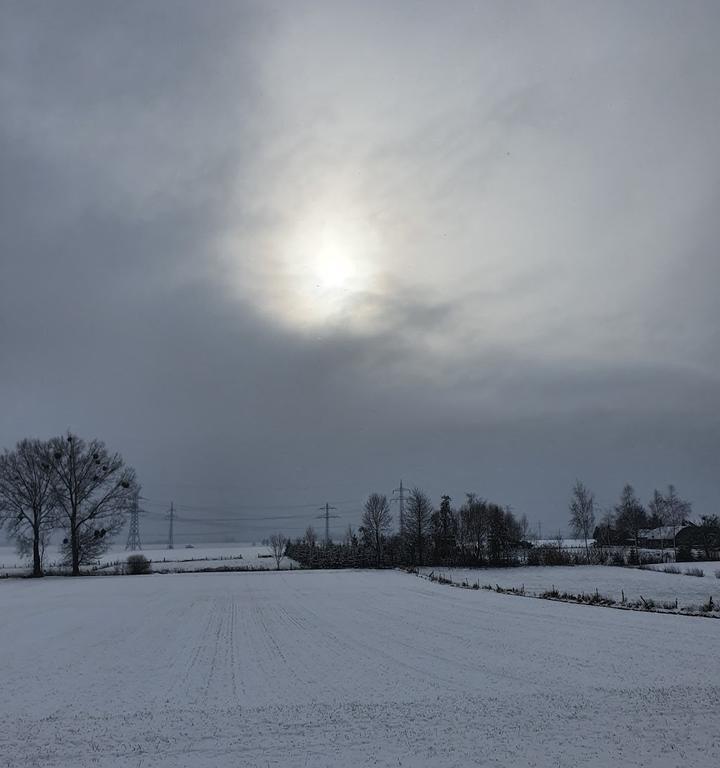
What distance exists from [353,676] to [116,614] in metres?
16.5

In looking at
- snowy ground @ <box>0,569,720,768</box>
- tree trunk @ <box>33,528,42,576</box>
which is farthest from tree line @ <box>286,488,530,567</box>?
snowy ground @ <box>0,569,720,768</box>

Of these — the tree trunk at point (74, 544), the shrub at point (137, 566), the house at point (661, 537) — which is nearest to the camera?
the tree trunk at point (74, 544)

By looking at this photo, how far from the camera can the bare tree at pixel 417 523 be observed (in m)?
76.6

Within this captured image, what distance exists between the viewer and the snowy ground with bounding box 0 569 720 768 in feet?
30.9

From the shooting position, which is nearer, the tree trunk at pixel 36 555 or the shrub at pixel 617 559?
the tree trunk at pixel 36 555

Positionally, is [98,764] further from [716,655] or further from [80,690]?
[716,655]

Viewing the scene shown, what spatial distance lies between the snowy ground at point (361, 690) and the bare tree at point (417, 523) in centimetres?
5177

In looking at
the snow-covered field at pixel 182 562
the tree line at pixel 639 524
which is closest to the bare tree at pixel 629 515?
the tree line at pixel 639 524

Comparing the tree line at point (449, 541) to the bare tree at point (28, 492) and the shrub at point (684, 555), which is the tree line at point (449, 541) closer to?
the shrub at point (684, 555)

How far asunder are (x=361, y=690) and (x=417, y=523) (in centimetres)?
6709

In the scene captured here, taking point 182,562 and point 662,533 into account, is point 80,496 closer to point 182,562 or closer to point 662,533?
point 182,562

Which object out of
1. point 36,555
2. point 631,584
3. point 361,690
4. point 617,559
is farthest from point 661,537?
point 361,690

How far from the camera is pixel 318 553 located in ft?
257

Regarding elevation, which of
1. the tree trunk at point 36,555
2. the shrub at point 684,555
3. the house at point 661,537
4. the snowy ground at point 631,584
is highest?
the tree trunk at point 36,555
